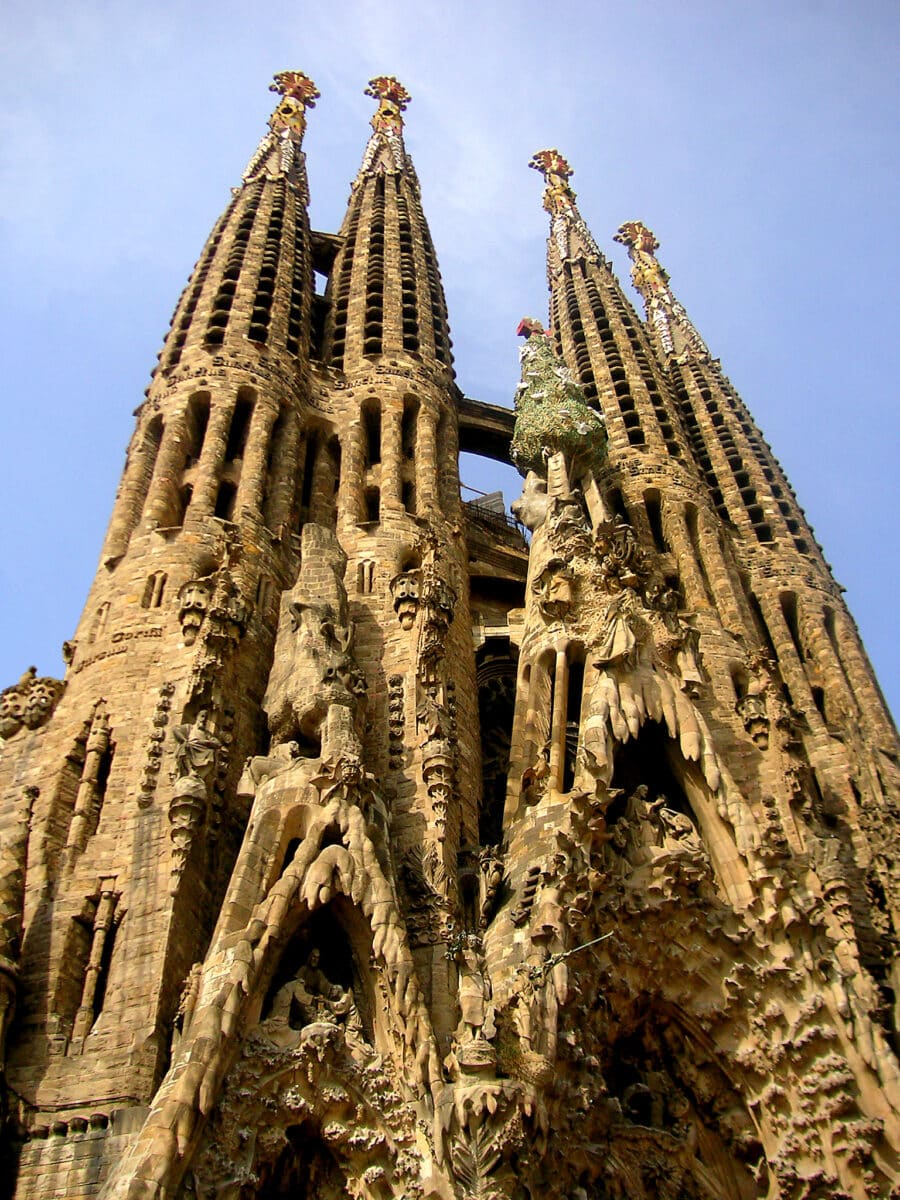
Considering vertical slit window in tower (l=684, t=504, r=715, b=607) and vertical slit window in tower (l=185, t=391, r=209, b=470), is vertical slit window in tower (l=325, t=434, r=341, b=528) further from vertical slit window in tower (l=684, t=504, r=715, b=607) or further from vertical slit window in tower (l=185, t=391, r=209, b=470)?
vertical slit window in tower (l=684, t=504, r=715, b=607)

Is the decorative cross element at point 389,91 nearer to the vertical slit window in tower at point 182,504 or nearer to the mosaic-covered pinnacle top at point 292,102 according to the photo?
the mosaic-covered pinnacle top at point 292,102

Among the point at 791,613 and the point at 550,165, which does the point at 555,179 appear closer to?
the point at 550,165

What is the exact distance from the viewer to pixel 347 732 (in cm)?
1484

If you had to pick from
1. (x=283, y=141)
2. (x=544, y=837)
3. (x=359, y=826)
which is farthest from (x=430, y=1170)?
(x=283, y=141)

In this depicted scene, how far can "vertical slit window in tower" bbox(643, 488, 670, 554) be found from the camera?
86.1 feet

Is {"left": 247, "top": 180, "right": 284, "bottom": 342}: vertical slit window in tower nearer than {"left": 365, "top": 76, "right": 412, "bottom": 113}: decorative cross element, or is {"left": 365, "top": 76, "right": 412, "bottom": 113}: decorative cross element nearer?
{"left": 247, "top": 180, "right": 284, "bottom": 342}: vertical slit window in tower

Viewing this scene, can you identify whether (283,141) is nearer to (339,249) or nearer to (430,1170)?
(339,249)

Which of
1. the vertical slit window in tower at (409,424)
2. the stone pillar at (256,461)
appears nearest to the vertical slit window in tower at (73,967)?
the stone pillar at (256,461)

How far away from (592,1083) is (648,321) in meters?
30.0

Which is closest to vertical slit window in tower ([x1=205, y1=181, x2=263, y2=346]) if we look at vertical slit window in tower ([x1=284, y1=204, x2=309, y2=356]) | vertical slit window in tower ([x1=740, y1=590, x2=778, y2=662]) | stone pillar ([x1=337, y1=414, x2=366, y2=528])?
vertical slit window in tower ([x1=284, y1=204, x2=309, y2=356])

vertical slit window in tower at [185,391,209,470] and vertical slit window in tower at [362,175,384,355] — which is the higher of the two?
vertical slit window in tower at [362,175,384,355]

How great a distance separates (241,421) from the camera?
22391mm

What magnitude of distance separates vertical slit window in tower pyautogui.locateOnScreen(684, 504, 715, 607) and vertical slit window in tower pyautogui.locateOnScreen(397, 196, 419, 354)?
6854 millimetres

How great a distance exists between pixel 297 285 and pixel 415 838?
14949mm
